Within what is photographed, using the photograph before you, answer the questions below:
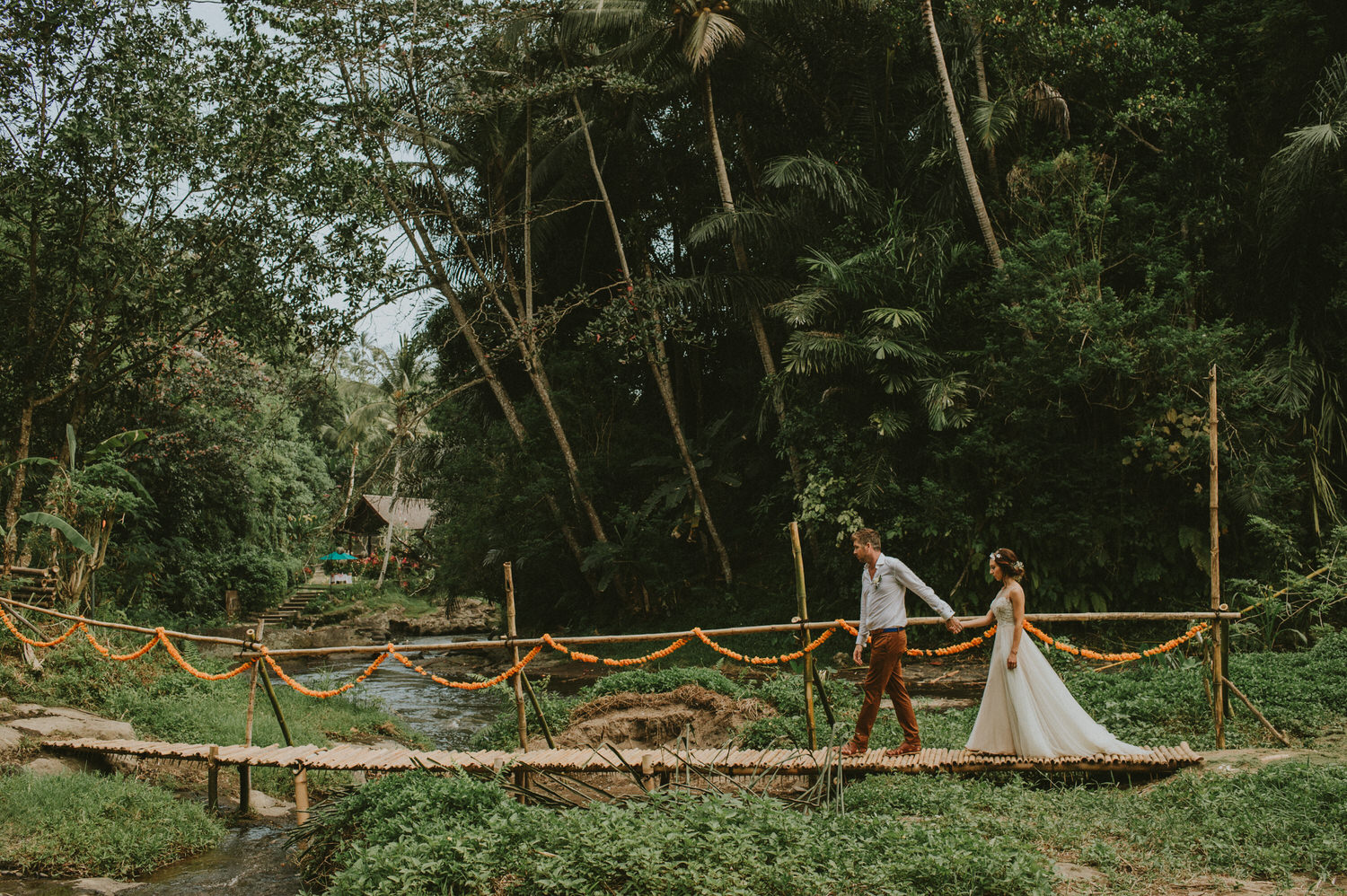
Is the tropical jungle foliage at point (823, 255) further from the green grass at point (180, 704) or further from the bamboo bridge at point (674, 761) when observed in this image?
the bamboo bridge at point (674, 761)

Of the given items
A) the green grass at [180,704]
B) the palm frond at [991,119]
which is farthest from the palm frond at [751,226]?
the green grass at [180,704]

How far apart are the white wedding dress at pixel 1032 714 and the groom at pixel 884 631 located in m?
0.46

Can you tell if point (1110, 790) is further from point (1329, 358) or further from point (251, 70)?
point (251, 70)

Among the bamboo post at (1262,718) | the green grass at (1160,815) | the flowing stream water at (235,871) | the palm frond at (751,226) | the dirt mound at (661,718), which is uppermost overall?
the palm frond at (751,226)

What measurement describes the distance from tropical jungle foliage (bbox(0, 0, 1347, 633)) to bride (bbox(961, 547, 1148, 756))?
6294 mm

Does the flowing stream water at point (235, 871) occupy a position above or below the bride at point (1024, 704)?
below

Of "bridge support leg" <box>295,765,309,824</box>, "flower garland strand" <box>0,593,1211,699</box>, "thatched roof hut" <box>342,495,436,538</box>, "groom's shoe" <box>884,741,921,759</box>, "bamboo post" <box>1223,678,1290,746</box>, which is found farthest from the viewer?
"thatched roof hut" <box>342,495,436,538</box>

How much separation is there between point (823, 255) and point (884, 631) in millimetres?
8979

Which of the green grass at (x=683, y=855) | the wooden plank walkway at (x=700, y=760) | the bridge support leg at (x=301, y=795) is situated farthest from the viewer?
the bridge support leg at (x=301, y=795)

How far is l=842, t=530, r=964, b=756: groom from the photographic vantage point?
6.80 metres

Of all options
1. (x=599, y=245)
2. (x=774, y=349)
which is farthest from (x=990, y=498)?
(x=599, y=245)

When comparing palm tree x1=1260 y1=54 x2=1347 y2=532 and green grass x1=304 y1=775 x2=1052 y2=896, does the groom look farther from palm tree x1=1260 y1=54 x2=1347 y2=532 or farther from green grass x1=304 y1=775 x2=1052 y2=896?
palm tree x1=1260 y1=54 x2=1347 y2=532

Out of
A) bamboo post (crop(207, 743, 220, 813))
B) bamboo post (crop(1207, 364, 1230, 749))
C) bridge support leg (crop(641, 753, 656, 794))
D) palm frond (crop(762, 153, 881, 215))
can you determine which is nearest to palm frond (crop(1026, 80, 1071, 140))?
palm frond (crop(762, 153, 881, 215))

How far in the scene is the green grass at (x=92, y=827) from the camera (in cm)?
644
